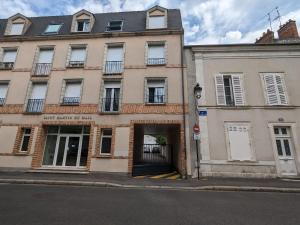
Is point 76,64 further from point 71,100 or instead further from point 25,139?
point 25,139

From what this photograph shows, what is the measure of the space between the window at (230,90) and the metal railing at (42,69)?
1041 centimetres

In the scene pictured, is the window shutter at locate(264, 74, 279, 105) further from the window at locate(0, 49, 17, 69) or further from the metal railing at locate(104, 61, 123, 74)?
the window at locate(0, 49, 17, 69)

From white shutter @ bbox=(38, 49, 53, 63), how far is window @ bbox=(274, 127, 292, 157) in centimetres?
1417

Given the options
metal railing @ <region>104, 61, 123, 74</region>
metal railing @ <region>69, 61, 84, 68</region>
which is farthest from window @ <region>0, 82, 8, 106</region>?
metal railing @ <region>104, 61, 123, 74</region>

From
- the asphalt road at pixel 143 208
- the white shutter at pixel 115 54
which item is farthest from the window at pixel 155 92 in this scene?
the asphalt road at pixel 143 208

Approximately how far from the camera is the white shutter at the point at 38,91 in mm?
11966

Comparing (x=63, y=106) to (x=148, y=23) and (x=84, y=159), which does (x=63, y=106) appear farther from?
(x=148, y=23)

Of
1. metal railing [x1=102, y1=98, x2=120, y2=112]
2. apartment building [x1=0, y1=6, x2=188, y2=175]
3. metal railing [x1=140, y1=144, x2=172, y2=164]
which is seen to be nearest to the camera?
apartment building [x1=0, y1=6, x2=188, y2=175]

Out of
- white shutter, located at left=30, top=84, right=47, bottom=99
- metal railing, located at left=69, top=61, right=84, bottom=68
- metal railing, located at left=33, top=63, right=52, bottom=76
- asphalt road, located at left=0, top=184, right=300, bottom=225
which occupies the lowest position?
asphalt road, located at left=0, top=184, right=300, bottom=225

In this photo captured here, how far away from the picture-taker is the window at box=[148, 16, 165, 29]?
13.0 m

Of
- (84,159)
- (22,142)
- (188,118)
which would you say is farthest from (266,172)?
(22,142)

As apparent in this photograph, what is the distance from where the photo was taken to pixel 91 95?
11539 mm

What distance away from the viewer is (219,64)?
11.3 meters

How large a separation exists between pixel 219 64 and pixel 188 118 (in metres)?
3.76
